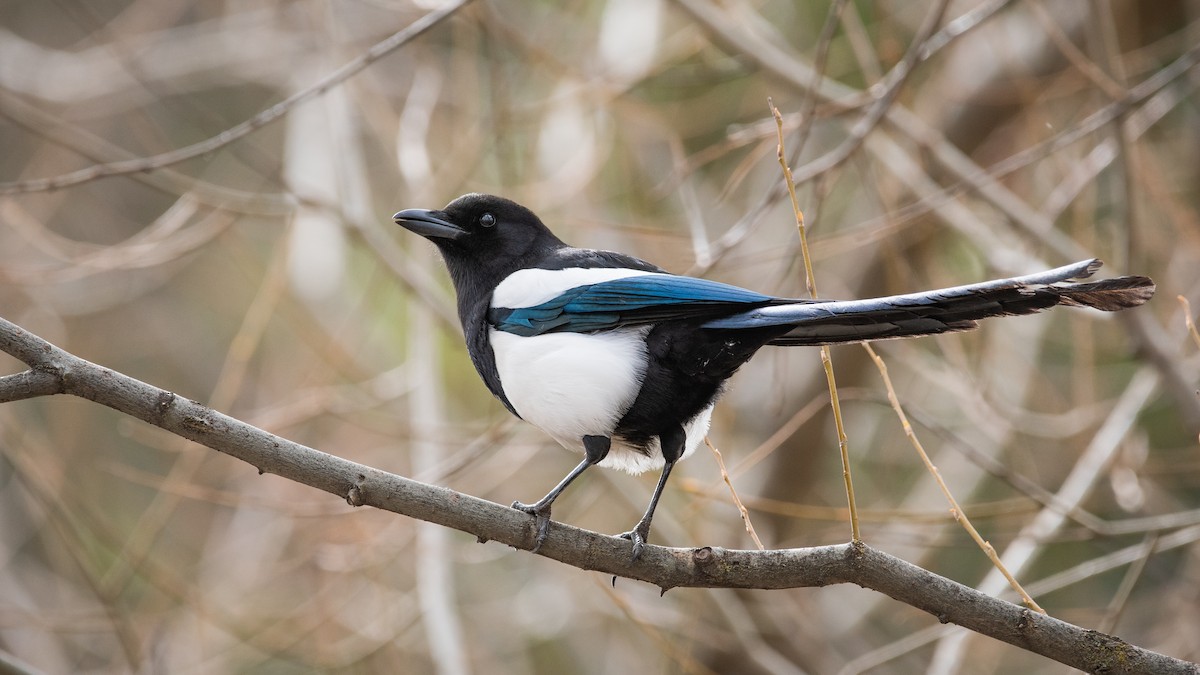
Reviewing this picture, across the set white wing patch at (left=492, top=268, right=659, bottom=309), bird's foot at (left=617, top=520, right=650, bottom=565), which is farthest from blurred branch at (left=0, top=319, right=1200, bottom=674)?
white wing patch at (left=492, top=268, right=659, bottom=309)

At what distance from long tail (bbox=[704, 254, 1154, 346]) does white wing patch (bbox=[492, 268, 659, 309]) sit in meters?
0.57

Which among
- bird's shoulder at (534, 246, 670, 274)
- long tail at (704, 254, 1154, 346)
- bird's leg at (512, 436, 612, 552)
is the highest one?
bird's shoulder at (534, 246, 670, 274)

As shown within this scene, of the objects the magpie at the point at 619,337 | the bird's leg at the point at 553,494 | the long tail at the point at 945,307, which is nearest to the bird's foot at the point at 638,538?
the magpie at the point at 619,337

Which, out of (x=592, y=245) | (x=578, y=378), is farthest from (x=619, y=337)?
(x=592, y=245)

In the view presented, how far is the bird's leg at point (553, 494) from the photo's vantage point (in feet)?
8.41

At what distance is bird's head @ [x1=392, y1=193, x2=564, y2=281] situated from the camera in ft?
11.8

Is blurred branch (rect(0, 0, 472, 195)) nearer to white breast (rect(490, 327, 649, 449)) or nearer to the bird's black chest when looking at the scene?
white breast (rect(490, 327, 649, 449))

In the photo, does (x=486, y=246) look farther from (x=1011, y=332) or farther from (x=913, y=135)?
(x=1011, y=332)

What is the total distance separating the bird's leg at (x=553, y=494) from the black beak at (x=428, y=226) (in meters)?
0.87

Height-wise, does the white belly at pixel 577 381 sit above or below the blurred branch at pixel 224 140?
below

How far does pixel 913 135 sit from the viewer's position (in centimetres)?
418

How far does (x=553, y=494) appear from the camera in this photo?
9.25 feet

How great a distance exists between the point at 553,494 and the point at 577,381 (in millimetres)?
383

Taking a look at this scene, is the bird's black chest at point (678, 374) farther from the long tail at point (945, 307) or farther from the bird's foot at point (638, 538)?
the bird's foot at point (638, 538)
